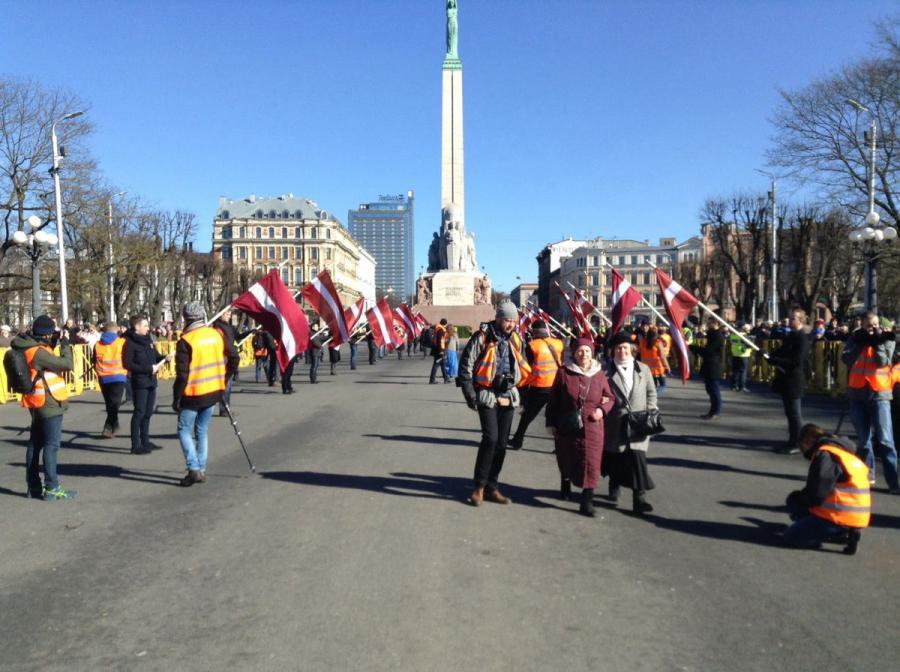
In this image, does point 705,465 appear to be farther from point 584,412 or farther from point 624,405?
point 584,412

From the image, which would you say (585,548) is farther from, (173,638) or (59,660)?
(59,660)

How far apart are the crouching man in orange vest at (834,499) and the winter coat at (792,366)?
3.99 m

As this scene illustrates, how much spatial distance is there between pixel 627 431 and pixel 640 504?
2.02 ft

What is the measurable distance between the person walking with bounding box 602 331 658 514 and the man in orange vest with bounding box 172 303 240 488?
3.75 meters

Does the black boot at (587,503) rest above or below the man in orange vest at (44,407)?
below

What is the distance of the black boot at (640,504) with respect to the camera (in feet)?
21.3

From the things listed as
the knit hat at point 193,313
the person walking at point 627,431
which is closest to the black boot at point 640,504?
the person walking at point 627,431

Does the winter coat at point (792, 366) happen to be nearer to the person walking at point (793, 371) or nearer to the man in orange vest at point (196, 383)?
the person walking at point (793, 371)

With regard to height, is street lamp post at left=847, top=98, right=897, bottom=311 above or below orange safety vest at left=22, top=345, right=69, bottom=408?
above

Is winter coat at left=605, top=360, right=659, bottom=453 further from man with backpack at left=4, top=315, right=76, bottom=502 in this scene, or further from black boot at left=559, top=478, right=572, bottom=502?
man with backpack at left=4, top=315, right=76, bottom=502

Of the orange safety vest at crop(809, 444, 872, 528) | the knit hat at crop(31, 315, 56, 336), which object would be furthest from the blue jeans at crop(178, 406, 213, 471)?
the orange safety vest at crop(809, 444, 872, 528)

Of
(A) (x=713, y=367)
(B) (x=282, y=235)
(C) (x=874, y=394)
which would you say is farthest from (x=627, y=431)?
(B) (x=282, y=235)

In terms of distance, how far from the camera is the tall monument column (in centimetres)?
Result: 5297

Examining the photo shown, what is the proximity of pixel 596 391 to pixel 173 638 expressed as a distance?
146 inches
